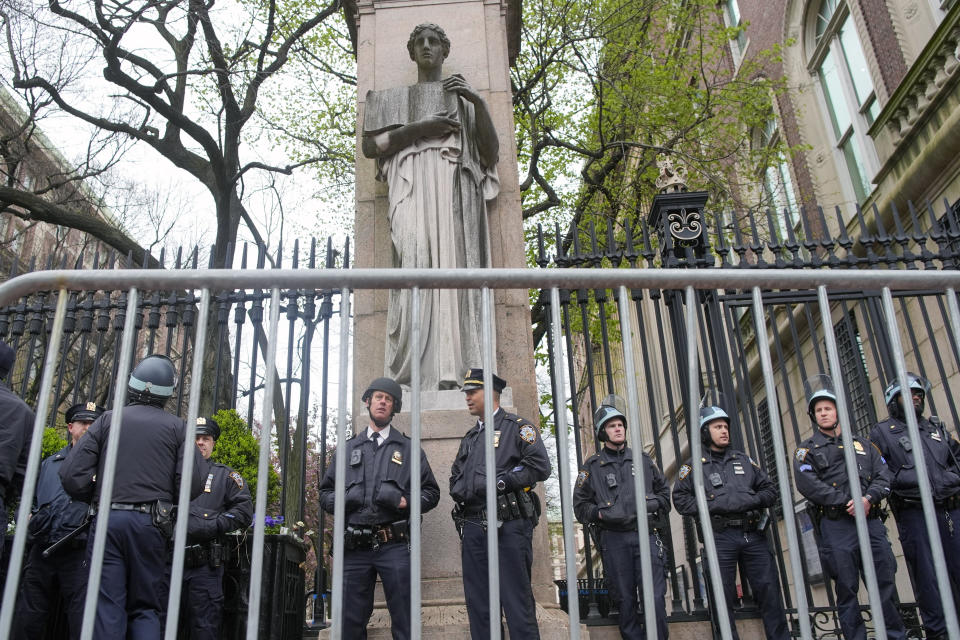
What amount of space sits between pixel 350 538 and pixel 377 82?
4.36 meters

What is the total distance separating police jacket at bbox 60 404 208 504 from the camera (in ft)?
13.0

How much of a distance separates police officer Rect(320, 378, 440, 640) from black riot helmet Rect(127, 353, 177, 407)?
3.36ft

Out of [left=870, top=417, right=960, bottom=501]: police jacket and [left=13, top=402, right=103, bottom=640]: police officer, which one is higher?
[left=870, top=417, right=960, bottom=501]: police jacket

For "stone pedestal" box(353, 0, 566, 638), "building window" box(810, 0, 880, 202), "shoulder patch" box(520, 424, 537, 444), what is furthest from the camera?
"building window" box(810, 0, 880, 202)

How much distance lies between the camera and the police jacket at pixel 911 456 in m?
5.41

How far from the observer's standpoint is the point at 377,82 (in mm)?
7133

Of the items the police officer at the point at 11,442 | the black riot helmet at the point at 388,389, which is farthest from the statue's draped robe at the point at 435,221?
the police officer at the point at 11,442

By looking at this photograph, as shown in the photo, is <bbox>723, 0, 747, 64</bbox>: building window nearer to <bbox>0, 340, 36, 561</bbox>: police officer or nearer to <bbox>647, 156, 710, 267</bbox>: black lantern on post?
<bbox>647, 156, 710, 267</bbox>: black lantern on post

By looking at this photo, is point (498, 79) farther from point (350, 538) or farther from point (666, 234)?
point (350, 538)

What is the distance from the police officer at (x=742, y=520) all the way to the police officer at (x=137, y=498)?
3094 millimetres

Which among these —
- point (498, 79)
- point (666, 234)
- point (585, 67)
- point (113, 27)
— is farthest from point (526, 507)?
point (113, 27)

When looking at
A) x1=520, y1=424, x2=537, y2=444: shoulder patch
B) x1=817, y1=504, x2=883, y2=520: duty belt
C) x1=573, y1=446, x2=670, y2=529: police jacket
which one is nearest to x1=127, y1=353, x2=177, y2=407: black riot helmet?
x1=520, y1=424, x2=537, y2=444: shoulder patch

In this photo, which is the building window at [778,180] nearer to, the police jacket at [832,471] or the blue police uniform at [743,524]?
the police jacket at [832,471]

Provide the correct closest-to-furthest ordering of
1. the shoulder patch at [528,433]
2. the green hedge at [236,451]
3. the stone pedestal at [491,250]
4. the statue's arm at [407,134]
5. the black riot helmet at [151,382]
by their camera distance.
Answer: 1. the black riot helmet at [151,382]
2. the shoulder patch at [528,433]
3. the stone pedestal at [491,250]
4. the statue's arm at [407,134]
5. the green hedge at [236,451]
